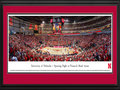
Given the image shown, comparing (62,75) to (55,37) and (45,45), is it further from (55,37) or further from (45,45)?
(55,37)

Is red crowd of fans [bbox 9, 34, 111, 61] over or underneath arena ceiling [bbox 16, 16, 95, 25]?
underneath

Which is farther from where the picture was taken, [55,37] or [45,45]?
[55,37]

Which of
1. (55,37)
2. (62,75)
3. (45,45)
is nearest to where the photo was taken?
(62,75)

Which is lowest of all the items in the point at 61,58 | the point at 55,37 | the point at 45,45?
the point at 61,58

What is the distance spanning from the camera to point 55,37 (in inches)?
77.2

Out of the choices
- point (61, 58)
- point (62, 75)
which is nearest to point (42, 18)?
point (61, 58)

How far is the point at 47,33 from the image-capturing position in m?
1.82

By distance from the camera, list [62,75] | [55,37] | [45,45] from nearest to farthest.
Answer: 1. [62,75]
2. [45,45]
3. [55,37]

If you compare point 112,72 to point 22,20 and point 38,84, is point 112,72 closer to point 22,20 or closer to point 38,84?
point 38,84

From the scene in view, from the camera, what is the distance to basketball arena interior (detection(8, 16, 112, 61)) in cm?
160

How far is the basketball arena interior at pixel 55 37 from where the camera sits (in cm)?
160

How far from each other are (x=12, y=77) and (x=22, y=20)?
210 cm

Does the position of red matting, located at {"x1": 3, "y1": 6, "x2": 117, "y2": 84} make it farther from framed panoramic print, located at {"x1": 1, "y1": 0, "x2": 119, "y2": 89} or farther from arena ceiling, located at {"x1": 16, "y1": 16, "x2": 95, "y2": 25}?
arena ceiling, located at {"x1": 16, "y1": 16, "x2": 95, "y2": 25}

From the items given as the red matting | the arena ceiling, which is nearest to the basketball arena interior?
the arena ceiling
